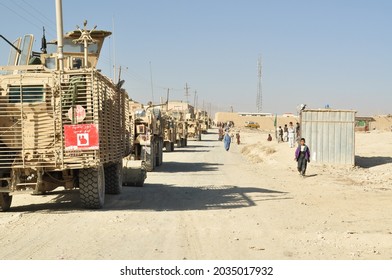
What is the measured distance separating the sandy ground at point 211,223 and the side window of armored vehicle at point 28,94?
2095 mm

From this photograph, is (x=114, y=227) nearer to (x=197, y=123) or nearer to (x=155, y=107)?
(x=155, y=107)

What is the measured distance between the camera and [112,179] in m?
13.3

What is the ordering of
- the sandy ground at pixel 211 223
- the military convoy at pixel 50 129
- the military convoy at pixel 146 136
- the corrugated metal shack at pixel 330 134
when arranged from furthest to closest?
the corrugated metal shack at pixel 330 134, the military convoy at pixel 146 136, the military convoy at pixel 50 129, the sandy ground at pixel 211 223

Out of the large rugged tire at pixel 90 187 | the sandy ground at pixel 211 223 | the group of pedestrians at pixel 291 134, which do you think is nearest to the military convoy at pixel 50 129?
the large rugged tire at pixel 90 187

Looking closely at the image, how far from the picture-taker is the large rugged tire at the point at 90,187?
10.4m

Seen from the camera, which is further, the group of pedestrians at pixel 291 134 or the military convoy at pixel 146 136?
the group of pedestrians at pixel 291 134


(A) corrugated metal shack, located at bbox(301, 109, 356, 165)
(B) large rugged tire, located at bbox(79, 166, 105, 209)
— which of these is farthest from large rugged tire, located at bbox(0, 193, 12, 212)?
(A) corrugated metal shack, located at bbox(301, 109, 356, 165)

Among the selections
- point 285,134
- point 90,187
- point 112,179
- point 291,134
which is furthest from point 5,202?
point 285,134

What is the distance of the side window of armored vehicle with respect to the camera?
32.9 feet

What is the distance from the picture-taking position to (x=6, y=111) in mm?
9930

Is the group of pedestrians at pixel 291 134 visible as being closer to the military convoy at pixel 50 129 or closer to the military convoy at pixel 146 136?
the military convoy at pixel 146 136

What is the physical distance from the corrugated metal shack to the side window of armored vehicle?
14740 millimetres

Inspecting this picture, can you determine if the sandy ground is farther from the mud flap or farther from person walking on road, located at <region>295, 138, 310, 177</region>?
person walking on road, located at <region>295, 138, 310, 177</region>

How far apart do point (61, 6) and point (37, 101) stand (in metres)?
2.75
